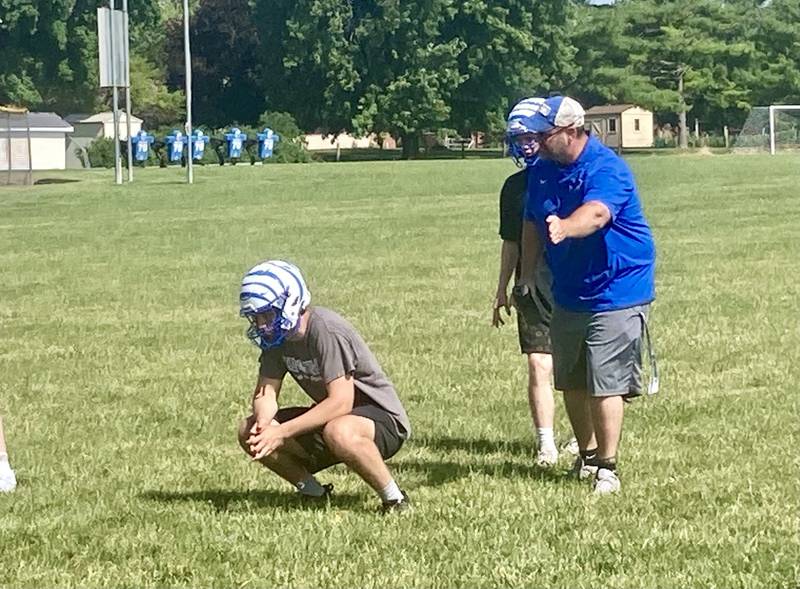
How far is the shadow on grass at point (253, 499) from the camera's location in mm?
6344

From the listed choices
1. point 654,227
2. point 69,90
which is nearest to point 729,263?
point 654,227

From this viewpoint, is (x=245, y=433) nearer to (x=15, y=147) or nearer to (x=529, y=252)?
(x=529, y=252)

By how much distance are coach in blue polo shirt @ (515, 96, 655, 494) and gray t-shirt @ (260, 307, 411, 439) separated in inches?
36.3

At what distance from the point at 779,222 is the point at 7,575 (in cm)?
1959

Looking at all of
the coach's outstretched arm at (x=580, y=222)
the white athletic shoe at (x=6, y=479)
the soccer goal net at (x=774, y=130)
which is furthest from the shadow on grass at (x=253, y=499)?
the soccer goal net at (x=774, y=130)

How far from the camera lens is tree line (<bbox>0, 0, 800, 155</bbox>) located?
76.7m

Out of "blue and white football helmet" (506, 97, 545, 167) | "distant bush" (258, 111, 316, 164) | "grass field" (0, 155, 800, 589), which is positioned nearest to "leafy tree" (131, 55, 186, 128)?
"distant bush" (258, 111, 316, 164)

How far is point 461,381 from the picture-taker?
9602 millimetres

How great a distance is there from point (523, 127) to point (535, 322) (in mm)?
1393

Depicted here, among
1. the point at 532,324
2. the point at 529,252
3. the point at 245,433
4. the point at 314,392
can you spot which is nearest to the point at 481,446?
the point at 532,324

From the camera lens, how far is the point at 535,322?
7.29 meters

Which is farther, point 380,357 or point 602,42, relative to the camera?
point 602,42

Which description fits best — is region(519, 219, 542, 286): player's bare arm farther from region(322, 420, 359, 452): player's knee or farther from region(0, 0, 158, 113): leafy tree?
region(0, 0, 158, 113): leafy tree

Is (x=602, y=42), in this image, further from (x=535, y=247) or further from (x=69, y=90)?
(x=535, y=247)
